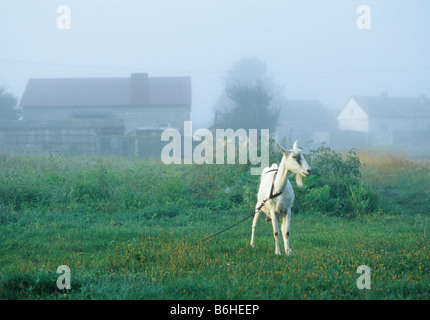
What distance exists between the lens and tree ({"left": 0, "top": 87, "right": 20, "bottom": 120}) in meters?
41.6

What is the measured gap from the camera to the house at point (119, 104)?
37.1 m

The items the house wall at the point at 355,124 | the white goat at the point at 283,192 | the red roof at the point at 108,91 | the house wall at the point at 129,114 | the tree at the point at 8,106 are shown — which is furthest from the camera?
the house wall at the point at 355,124

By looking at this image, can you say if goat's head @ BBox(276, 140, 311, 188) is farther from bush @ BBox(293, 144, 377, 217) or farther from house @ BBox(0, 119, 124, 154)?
house @ BBox(0, 119, 124, 154)

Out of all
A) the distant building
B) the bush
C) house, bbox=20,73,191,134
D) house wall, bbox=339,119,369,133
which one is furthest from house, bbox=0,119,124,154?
house wall, bbox=339,119,369,133

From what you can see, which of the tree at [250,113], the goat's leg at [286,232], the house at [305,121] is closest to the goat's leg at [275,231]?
the goat's leg at [286,232]

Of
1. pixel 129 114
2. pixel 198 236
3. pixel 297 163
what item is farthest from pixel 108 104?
pixel 297 163

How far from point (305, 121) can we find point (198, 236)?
57.6 meters

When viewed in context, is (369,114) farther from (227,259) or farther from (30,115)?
(227,259)

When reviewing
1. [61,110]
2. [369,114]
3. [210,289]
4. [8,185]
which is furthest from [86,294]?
[369,114]

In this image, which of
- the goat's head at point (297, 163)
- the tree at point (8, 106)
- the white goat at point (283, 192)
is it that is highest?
the tree at point (8, 106)

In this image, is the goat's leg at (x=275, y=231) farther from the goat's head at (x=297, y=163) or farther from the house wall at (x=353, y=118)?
the house wall at (x=353, y=118)

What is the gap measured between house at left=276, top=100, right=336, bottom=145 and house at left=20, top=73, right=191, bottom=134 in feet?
61.2

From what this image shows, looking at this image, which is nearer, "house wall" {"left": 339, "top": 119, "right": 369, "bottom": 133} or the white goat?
the white goat

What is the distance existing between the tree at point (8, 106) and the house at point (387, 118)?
37.9 m
